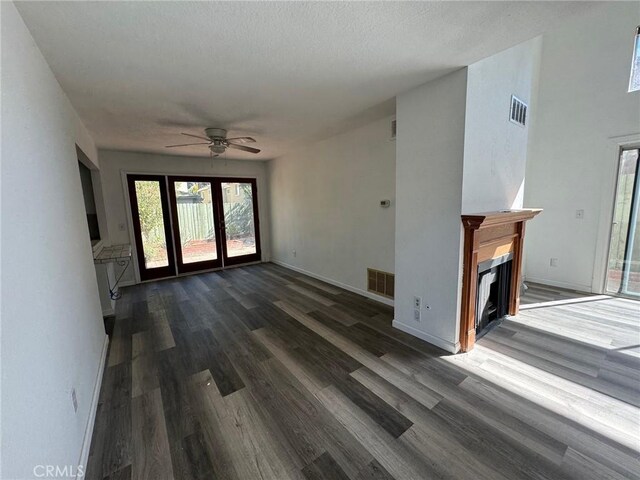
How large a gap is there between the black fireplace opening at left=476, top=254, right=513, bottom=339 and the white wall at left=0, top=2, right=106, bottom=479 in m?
3.02

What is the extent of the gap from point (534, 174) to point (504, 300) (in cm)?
239

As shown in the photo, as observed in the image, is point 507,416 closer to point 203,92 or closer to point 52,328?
Answer: point 52,328

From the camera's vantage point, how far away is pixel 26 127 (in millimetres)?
1312

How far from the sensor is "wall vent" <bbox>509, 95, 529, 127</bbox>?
2.65m

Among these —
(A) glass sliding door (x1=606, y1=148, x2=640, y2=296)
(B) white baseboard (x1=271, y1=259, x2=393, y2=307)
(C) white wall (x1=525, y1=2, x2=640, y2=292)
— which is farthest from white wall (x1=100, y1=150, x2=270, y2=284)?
(A) glass sliding door (x1=606, y1=148, x2=640, y2=296)

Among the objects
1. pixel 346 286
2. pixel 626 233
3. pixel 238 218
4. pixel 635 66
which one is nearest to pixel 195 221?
pixel 238 218

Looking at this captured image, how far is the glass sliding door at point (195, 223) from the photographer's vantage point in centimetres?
516

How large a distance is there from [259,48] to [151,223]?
4.38m

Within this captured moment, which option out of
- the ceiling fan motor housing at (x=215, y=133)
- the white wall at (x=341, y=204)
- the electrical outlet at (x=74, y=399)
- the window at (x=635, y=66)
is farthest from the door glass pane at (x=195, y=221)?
the window at (x=635, y=66)

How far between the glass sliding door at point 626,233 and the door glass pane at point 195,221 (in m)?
6.65

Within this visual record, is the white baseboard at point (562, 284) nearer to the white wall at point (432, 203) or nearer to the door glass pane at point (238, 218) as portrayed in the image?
the white wall at point (432, 203)

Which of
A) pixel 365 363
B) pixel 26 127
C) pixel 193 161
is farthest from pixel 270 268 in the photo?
pixel 26 127

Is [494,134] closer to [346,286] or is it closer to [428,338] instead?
[428,338]

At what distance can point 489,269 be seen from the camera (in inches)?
106
